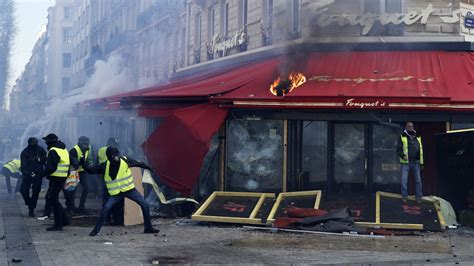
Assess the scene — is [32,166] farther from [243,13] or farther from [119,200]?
[243,13]

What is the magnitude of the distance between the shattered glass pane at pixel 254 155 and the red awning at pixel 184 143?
905 millimetres

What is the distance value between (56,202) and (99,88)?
25198mm

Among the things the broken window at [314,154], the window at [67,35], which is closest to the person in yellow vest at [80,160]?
the broken window at [314,154]

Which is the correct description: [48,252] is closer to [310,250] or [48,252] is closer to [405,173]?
[310,250]

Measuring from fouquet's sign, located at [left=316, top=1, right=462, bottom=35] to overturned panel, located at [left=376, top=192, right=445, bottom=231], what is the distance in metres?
4.78

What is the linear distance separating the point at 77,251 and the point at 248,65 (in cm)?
1086

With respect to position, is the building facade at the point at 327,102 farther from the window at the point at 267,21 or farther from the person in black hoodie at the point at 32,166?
the person in black hoodie at the point at 32,166

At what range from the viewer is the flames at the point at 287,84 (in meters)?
15.1

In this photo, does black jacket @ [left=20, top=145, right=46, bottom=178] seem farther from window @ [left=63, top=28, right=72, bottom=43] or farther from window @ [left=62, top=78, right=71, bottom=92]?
window @ [left=63, top=28, right=72, bottom=43]

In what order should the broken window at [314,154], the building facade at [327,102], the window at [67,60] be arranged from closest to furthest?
the building facade at [327,102] → the broken window at [314,154] → the window at [67,60]

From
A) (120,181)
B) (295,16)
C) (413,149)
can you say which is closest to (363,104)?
(413,149)

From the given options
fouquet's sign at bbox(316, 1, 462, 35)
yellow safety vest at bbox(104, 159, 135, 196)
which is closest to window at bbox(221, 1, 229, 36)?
fouquet's sign at bbox(316, 1, 462, 35)

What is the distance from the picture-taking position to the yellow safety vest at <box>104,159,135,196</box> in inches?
448

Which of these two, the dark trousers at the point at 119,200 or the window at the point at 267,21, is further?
the window at the point at 267,21
